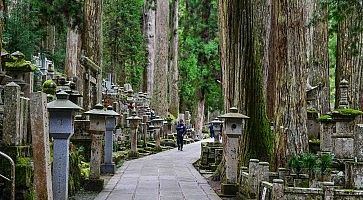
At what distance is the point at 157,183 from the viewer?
570 inches

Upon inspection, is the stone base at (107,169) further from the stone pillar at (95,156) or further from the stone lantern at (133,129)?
the stone lantern at (133,129)

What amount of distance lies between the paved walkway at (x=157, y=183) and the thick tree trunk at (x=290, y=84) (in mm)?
2012

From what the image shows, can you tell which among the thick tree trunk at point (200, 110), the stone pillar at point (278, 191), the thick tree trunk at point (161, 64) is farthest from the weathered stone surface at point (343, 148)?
the thick tree trunk at point (200, 110)

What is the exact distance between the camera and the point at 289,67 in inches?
523

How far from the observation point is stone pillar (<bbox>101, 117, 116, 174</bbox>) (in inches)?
625

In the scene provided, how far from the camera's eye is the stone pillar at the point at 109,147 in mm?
15867

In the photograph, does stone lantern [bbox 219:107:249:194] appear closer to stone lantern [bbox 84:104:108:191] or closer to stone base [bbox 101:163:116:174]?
stone lantern [bbox 84:104:108:191]

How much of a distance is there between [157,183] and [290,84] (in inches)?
158

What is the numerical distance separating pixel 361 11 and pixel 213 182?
301 inches

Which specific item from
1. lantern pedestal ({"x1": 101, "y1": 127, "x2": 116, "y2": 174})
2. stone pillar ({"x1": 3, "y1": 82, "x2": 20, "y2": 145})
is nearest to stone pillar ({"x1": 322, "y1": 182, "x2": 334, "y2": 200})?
stone pillar ({"x1": 3, "y1": 82, "x2": 20, "y2": 145})

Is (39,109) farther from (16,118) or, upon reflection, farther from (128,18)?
(128,18)

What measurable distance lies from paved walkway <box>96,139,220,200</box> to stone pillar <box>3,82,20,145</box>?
3044mm

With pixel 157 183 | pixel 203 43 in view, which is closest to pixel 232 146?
pixel 157 183

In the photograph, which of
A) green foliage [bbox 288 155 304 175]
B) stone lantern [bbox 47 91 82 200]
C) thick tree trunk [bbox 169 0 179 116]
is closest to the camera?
stone lantern [bbox 47 91 82 200]
